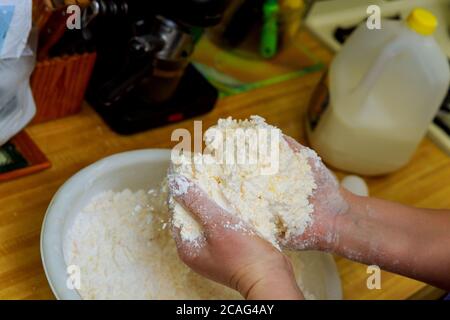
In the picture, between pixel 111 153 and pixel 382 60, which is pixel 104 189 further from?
pixel 382 60

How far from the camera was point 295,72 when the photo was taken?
3.84 ft

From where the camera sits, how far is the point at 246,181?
64 centimetres

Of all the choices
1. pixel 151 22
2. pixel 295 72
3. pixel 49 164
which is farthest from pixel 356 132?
pixel 49 164

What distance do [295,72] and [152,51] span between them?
0.39 m

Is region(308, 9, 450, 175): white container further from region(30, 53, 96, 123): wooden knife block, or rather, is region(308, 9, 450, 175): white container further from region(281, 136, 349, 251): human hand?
region(30, 53, 96, 123): wooden knife block

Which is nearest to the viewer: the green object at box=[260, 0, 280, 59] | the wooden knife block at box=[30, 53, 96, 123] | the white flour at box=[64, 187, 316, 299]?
the white flour at box=[64, 187, 316, 299]

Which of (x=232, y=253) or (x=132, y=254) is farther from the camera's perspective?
(x=132, y=254)

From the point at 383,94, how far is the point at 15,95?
558 millimetres

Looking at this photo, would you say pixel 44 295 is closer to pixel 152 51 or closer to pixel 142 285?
pixel 142 285

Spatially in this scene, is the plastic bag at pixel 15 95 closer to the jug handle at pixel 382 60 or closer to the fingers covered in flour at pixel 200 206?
the fingers covered in flour at pixel 200 206

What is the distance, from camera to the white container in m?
0.91

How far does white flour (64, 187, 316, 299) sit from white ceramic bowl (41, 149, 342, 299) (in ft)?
0.05

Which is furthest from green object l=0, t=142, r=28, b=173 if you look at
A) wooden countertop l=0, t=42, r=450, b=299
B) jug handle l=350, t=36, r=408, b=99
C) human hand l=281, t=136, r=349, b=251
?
jug handle l=350, t=36, r=408, b=99

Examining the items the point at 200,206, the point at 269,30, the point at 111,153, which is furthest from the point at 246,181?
the point at 269,30
